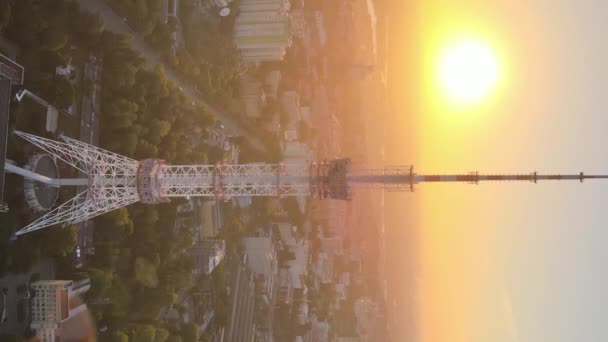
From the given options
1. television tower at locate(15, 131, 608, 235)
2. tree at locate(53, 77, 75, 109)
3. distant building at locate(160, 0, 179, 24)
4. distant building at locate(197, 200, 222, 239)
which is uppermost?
distant building at locate(160, 0, 179, 24)

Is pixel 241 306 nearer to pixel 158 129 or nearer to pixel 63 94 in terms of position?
pixel 158 129

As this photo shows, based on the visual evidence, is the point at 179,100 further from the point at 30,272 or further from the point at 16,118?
the point at 30,272

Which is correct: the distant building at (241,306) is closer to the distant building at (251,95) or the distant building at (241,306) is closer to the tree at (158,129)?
the distant building at (251,95)

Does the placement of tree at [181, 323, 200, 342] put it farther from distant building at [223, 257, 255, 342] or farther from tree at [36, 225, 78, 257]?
tree at [36, 225, 78, 257]

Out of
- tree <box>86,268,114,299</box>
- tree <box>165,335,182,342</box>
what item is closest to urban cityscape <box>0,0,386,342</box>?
tree <box>86,268,114,299</box>

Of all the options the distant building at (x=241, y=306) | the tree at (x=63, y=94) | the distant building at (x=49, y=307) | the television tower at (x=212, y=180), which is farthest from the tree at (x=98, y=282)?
the distant building at (x=241, y=306)

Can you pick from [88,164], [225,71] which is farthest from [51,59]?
[225,71]
